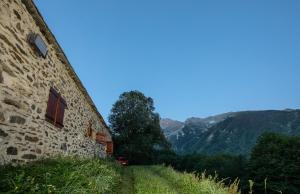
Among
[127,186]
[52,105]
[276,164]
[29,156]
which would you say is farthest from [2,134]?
[276,164]

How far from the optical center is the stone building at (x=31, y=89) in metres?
5.91

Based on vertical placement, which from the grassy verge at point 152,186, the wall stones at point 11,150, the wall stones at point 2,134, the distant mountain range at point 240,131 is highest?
the distant mountain range at point 240,131

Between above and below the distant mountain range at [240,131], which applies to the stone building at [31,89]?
below

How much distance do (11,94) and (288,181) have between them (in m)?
27.8

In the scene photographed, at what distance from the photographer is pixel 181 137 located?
153 m

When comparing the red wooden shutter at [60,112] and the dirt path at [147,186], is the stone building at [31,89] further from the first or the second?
the dirt path at [147,186]

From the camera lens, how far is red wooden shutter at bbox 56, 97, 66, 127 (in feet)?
33.0

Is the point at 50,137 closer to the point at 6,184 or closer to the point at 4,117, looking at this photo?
the point at 4,117

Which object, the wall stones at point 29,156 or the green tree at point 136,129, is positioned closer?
the wall stones at point 29,156

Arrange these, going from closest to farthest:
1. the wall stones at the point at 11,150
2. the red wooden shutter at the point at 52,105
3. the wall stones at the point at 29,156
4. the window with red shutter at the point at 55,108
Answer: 1. the wall stones at the point at 11,150
2. the wall stones at the point at 29,156
3. the red wooden shutter at the point at 52,105
4. the window with red shutter at the point at 55,108

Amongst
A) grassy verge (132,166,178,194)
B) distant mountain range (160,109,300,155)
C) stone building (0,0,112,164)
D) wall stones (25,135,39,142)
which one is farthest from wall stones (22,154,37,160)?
distant mountain range (160,109,300,155)

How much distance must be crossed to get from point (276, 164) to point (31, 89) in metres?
28.3

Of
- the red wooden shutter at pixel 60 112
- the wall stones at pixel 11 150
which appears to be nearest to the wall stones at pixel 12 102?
the wall stones at pixel 11 150

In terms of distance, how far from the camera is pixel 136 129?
40719 millimetres
